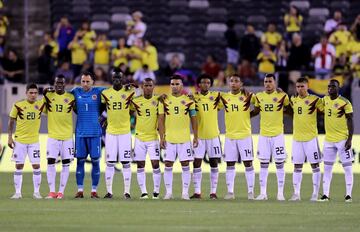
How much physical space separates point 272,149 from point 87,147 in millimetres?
3272

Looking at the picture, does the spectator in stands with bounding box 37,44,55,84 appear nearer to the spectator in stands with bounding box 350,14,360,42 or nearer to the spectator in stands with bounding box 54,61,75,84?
the spectator in stands with bounding box 54,61,75,84

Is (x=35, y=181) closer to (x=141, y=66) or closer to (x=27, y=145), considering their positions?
(x=27, y=145)

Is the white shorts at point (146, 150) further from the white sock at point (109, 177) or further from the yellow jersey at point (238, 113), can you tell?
the yellow jersey at point (238, 113)

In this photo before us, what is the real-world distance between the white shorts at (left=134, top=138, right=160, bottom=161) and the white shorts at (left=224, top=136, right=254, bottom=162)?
4.09 ft

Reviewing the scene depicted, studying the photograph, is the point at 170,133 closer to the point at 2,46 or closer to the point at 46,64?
the point at 46,64

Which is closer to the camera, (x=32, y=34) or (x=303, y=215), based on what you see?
(x=303, y=215)

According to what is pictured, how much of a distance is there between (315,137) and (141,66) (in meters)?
11.7

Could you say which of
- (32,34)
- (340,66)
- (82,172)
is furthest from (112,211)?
(32,34)

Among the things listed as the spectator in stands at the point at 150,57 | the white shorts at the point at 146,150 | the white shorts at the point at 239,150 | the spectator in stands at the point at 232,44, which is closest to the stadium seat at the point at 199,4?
the spectator in stands at the point at 232,44

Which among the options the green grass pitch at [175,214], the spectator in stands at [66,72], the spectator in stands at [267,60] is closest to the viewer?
the green grass pitch at [175,214]

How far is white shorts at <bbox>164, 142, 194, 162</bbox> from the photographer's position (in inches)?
893

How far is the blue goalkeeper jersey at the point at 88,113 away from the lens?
2267cm

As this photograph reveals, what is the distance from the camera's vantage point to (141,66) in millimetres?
33750

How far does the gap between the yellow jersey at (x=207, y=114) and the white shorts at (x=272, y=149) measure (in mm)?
857
